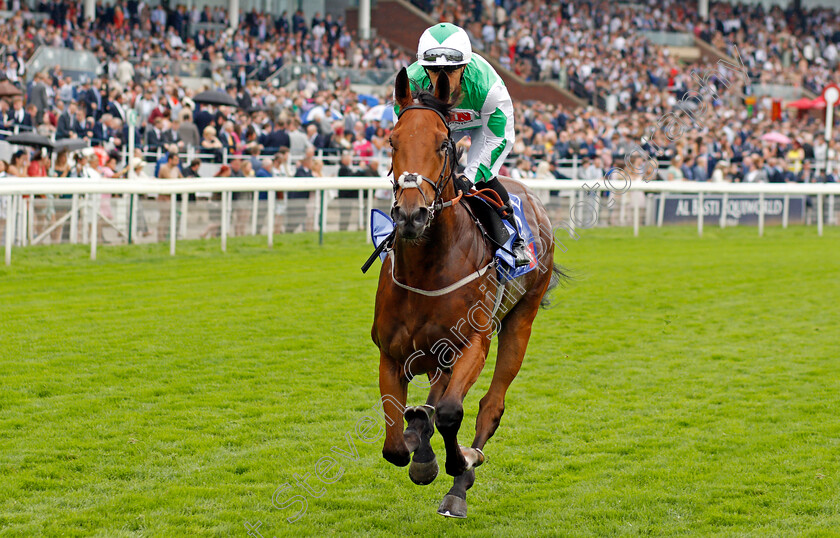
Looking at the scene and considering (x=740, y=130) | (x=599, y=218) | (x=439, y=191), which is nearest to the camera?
(x=439, y=191)

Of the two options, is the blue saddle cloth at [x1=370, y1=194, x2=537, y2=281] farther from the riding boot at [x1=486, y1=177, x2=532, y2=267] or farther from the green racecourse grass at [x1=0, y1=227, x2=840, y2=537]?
the green racecourse grass at [x1=0, y1=227, x2=840, y2=537]

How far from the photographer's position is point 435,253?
4484mm

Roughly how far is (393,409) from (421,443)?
0.65 ft

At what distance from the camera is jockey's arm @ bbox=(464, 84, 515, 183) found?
5.05 metres

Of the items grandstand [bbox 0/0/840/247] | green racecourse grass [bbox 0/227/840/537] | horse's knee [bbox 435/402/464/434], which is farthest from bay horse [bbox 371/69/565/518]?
grandstand [bbox 0/0/840/247]

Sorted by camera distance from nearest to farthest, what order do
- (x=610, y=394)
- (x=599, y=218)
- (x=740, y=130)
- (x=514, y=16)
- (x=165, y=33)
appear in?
(x=610, y=394) → (x=599, y=218) → (x=165, y=33) → (x=740, y=130) → (x=514, y=16)

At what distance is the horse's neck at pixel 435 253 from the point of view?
14.5 feet

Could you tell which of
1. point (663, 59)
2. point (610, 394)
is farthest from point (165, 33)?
point (610, 394)

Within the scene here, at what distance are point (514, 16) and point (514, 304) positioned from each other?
3160cm

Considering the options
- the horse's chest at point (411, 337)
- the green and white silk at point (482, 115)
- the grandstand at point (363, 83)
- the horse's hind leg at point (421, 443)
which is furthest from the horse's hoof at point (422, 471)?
the grandstand at point (363, 83)

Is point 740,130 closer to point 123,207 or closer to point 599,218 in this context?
point 599,218

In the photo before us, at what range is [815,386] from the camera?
721 centimetres

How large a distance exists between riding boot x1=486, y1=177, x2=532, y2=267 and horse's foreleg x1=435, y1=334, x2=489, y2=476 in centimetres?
50

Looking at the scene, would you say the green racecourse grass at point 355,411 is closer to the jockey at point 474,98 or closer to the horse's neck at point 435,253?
the horse's neck at point 435,253
